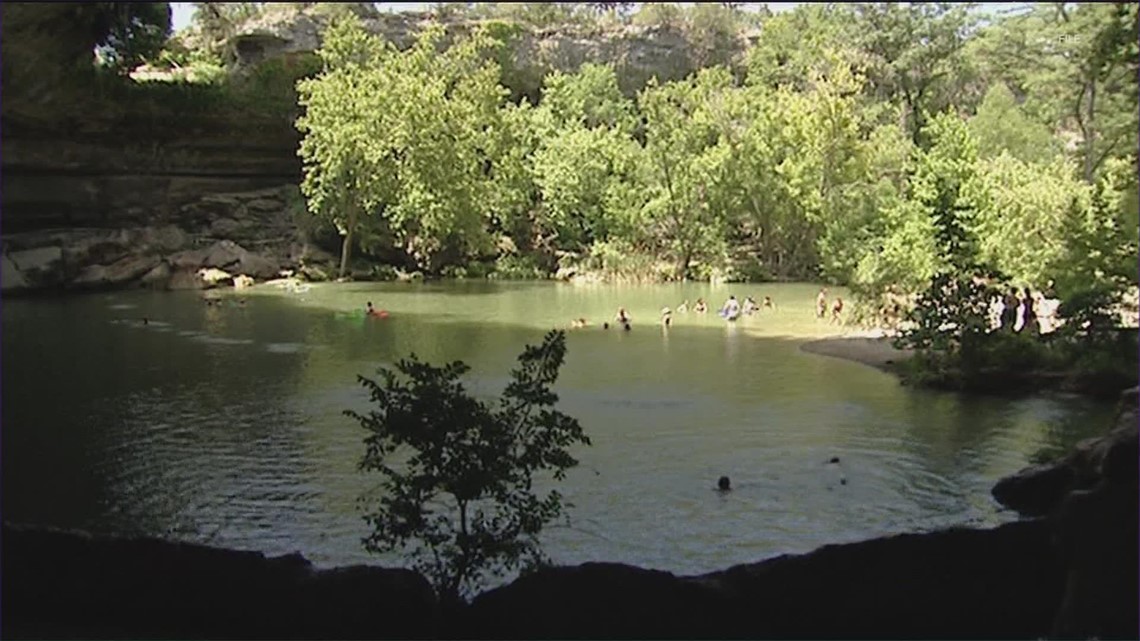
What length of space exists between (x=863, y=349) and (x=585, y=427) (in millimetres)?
10649

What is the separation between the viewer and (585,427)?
17.9 meters

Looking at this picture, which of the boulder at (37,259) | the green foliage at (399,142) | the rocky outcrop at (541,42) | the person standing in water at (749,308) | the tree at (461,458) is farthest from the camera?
the rocky outcrop at (541,42)

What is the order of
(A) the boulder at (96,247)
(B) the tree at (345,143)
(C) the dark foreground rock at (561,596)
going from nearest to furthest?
(C) the dark foreground rock at (561,596), (A) the boulder at (96,247), (B) the tree at (345,143)

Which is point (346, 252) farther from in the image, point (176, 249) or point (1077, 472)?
point (1077, 472)

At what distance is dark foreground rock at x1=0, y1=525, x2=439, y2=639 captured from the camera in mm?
8695

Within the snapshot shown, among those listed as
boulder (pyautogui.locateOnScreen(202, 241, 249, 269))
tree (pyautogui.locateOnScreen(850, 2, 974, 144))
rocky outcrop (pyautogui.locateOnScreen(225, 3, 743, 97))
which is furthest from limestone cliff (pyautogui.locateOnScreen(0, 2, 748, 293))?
tree (pyautogui.locateOnScreen(850, 2, 974, 144))

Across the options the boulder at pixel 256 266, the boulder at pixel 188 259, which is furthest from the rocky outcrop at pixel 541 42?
the boulder at pixel 188 259

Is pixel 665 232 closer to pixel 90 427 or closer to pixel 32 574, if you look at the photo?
pixel 90 427

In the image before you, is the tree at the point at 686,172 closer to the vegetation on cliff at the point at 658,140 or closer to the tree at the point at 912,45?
the vegetation on cliff at the point at 658,140

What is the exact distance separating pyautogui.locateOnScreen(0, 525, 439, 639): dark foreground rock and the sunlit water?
2328 mm

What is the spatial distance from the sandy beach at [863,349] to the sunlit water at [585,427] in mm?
485

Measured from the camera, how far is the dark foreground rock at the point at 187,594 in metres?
8.70

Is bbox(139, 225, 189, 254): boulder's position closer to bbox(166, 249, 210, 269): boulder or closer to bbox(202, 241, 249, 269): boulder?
bbox(166, 249, 210, 269): boulder

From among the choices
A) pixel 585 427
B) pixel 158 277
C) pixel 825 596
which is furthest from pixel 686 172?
pixel 825 596
